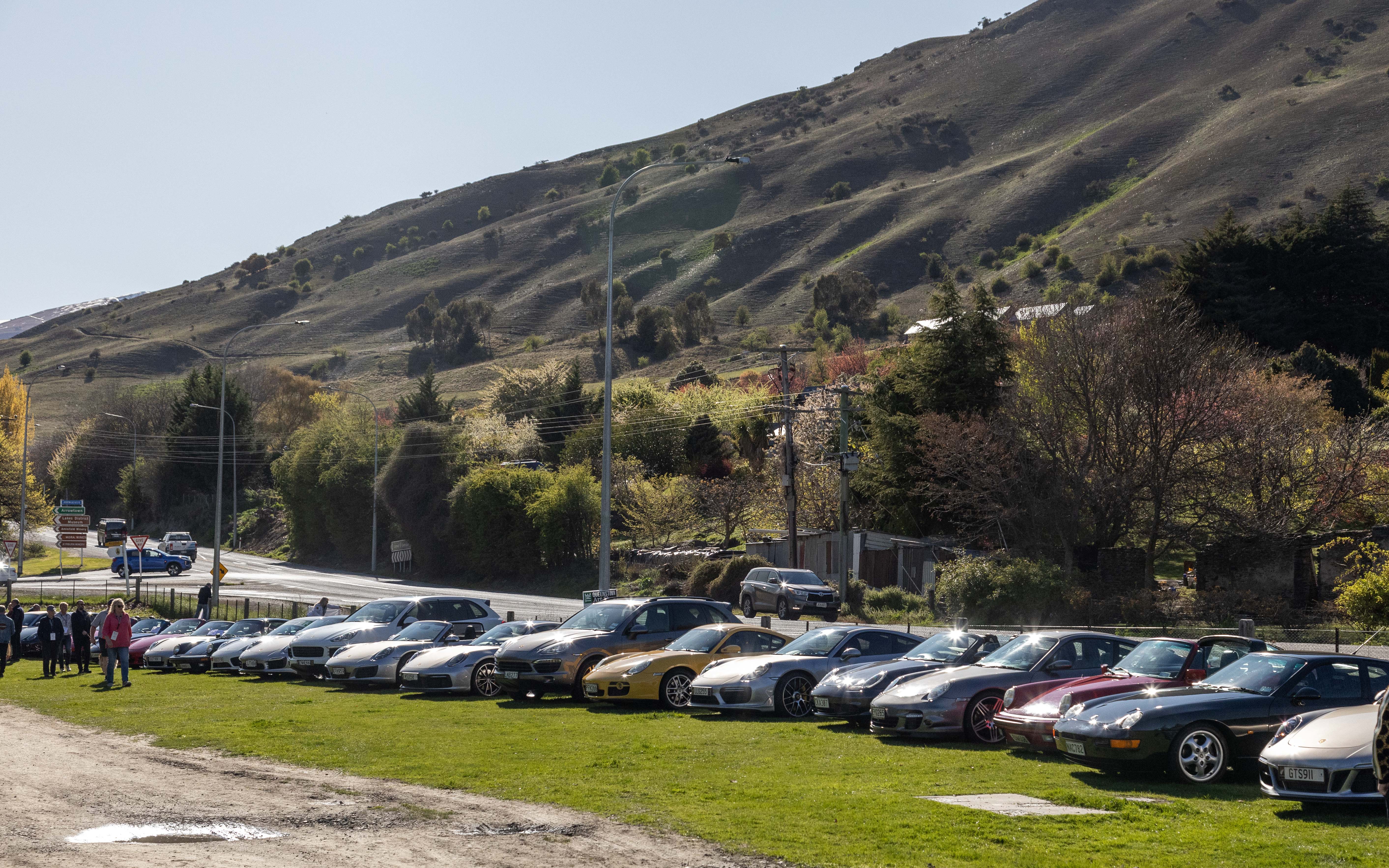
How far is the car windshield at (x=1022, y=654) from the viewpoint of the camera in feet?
48.0

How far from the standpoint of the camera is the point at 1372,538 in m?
27.5

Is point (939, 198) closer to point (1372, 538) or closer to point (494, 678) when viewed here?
point (1372, 538)

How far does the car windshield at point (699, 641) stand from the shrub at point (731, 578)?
24527mm

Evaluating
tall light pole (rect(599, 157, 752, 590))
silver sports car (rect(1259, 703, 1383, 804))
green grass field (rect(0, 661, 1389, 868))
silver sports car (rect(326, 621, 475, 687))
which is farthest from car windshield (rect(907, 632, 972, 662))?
tall light pole (rect(599, 157, 752, 590))

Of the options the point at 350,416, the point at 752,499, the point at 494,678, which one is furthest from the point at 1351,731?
the point at 350,416

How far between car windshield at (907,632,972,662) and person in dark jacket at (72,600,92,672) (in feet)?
58.8

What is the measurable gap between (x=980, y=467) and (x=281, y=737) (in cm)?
2464

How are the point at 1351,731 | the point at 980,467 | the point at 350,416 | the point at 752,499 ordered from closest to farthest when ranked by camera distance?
the point at 1351,731, the point at 980,467, the point at 752,499, the point at 350,416

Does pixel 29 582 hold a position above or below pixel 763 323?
below

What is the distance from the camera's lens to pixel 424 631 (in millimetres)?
22188

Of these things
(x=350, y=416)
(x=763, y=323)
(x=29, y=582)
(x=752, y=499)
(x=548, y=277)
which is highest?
(x=548, y=277)

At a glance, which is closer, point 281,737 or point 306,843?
point 306,843

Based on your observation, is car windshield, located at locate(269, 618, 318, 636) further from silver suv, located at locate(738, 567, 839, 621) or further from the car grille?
silver suv, located at locate(738, 567, 839, 621)

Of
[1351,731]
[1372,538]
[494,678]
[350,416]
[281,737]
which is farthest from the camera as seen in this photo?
[350,416]
